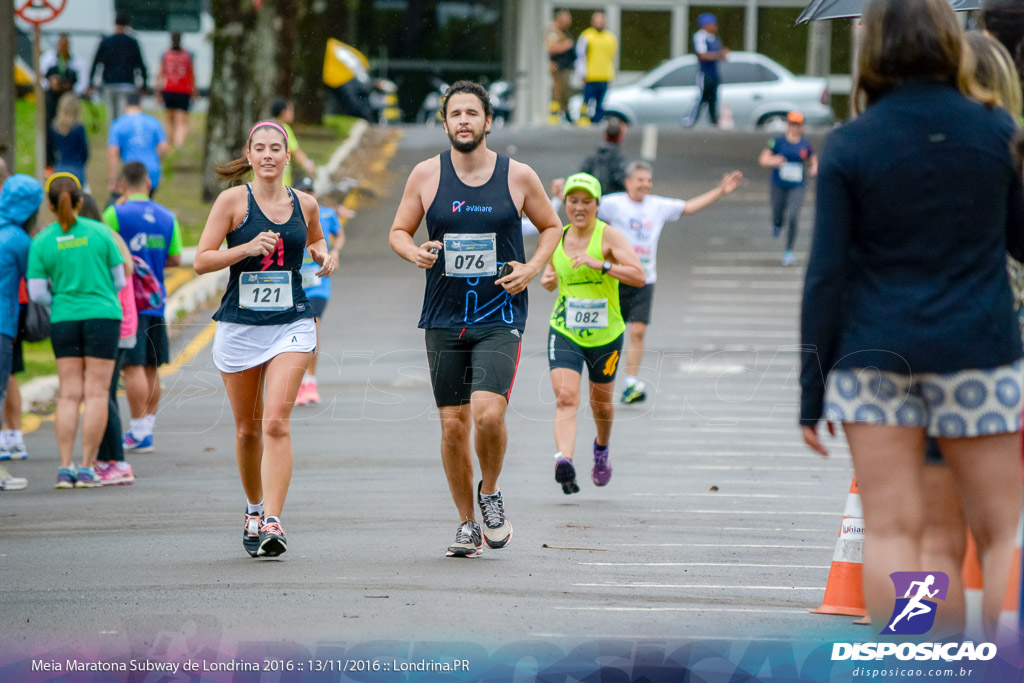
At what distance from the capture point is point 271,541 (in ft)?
21.9

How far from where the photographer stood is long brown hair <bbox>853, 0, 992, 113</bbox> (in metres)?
4.07

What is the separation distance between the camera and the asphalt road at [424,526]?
5.43 metres

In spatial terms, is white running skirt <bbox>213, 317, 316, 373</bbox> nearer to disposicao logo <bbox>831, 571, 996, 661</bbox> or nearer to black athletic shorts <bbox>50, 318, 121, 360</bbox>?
black athletic shorts <bbox>50, 318, 121, 360</bbox>

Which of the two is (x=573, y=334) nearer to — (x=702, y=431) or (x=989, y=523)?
(x=702, y=431)

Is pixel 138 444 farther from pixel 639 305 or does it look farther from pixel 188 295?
pixel 188 295

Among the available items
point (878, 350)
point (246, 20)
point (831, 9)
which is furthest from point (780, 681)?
point (246, 20)

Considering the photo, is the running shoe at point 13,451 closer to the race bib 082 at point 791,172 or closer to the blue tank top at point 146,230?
the blue tank top at point 146,230

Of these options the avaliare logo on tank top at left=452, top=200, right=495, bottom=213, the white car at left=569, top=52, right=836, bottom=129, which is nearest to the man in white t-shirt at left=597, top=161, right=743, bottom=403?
the avaliare logo on tank top at left=452, top=200, right=495, bottom=213

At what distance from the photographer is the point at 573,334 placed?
905 cm

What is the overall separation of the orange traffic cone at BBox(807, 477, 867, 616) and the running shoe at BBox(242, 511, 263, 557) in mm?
2581

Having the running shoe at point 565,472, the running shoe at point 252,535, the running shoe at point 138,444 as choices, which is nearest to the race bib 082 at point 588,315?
the running shoe at point 565,472

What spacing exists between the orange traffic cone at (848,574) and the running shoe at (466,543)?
5.71ft

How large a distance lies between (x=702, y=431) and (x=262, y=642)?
7001 mm

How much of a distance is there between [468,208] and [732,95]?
2638 centimetres
